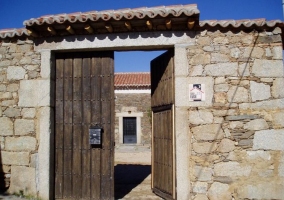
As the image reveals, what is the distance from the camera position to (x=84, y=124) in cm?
475

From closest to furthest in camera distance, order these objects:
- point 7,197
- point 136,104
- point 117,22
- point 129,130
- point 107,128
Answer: point 117,22 → point 7,197 → point 107,128 → point 136,104 → point 129,130

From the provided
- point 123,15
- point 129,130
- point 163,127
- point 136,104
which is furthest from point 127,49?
point 129,130

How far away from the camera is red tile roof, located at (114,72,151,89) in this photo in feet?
54.7

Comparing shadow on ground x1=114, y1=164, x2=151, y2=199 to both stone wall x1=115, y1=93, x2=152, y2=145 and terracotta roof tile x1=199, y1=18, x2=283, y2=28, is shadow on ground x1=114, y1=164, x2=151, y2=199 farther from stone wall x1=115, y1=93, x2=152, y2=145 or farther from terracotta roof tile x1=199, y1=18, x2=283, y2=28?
stone wall x1=115, y1=93, x2=152, y2=145

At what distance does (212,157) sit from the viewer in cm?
422

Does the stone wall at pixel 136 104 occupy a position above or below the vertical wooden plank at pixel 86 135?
above

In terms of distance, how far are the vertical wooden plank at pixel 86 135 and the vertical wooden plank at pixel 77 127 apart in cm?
7

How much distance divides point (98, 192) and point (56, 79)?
2.15 meters

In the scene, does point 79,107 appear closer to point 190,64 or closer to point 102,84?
point 102,84

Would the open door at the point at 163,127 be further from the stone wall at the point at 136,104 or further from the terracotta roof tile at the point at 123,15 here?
the stone wall at the point at 136,104

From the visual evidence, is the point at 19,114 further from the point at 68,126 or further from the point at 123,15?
the point at 123,15

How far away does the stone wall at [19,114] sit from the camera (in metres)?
4.66

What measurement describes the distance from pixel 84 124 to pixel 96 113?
0.29m

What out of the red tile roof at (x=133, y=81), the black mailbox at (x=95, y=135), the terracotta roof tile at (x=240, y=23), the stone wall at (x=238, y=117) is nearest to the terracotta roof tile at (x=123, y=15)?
the terracotta roof tile at (x=240, y=23)
